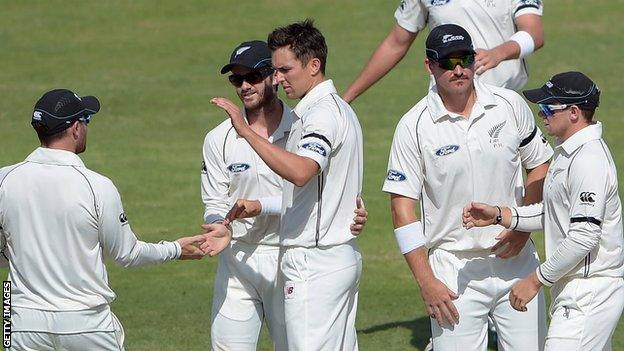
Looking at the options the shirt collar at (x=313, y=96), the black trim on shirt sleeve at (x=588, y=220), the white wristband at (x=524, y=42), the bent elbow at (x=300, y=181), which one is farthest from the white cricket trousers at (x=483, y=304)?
the white wristband at (x=524, y=42)

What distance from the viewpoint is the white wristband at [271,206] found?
8516 millimetres

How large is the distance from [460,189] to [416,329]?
365 cm

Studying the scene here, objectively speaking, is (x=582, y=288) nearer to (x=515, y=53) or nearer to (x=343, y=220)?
(x=343, y=220)

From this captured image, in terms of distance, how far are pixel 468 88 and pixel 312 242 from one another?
51.0 inches

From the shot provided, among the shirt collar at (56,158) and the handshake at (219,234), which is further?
the handshake at (219,234)

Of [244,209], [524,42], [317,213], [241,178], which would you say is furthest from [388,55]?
[317,213]

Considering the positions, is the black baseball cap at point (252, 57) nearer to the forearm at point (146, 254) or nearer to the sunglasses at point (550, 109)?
the forearm at point (146, 254)

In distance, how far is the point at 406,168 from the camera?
793 centimetres

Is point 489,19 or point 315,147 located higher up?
point 489,19

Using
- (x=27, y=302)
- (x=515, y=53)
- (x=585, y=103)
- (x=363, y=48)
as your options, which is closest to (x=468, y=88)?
(x=585, y=103)

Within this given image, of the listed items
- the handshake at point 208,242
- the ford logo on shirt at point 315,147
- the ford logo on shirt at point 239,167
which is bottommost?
the handshake at point 208,242

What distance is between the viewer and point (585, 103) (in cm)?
759

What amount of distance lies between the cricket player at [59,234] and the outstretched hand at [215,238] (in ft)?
3.21

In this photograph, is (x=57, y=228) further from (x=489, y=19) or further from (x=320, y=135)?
(x=489, y=19)
